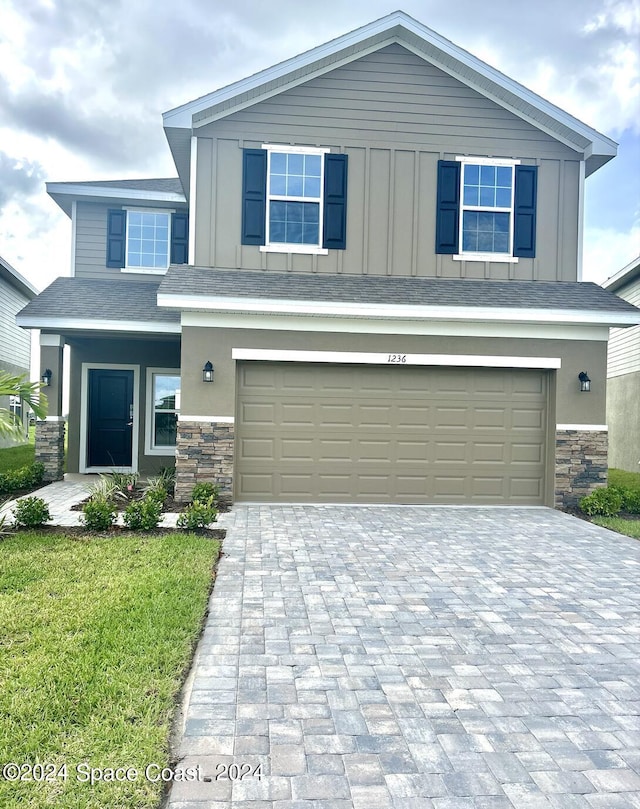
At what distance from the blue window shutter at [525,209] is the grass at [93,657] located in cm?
724

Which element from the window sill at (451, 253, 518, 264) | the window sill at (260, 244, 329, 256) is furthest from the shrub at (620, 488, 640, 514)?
the window sill at (260, 244, 329, 256)

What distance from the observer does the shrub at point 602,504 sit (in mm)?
8492

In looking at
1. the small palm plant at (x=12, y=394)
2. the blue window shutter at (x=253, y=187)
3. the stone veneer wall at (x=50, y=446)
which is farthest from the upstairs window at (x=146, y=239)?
the small palm plant at (x=12, y=394)

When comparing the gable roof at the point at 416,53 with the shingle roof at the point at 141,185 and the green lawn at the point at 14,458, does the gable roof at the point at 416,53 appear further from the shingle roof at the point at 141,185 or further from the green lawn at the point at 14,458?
the green lawn at the point at 14,458

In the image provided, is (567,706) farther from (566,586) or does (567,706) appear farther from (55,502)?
(55,502)

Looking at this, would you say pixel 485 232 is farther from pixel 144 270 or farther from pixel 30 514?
pixel 30 514

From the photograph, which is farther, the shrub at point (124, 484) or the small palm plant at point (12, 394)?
the shrub at point (124, 484)

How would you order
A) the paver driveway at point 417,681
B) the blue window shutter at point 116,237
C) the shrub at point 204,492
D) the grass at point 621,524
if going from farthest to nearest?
the blue window shutter at point 116,237 < the shrub at point 204,492 < the grass at point 621,524 < the paver driveway at point 417,681

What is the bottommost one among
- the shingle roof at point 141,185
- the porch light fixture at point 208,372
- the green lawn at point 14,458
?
the green lawn at point 14,458

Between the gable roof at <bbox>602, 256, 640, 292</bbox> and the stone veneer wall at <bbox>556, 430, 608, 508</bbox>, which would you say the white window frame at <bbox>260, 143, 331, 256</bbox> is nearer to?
the stone veneer wall at <bbox>556, 430, 608, 508</bbox>

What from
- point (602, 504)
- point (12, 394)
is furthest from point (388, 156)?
point (12, 394)

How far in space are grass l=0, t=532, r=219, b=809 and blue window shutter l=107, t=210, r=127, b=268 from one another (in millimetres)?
7849

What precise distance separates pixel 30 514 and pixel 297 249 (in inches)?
222

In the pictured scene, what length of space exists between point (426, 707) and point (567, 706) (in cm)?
83
